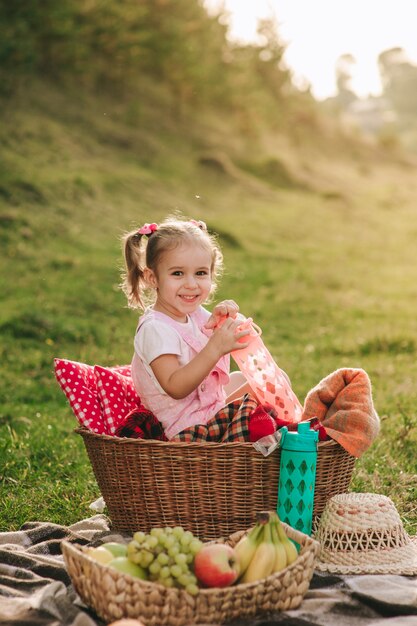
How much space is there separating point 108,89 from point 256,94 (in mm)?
7561

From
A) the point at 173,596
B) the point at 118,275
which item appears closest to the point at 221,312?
the point at 173,596

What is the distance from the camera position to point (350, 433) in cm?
376

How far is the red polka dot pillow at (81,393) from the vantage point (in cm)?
398

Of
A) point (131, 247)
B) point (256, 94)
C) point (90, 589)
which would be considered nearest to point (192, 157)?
point (256, 94)

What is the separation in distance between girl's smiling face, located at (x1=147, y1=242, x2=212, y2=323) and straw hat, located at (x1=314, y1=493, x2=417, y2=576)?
113 centimetres

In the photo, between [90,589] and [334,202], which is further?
[334,202]

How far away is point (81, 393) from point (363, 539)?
1.46m

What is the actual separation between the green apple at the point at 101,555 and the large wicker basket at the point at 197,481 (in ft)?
2.38


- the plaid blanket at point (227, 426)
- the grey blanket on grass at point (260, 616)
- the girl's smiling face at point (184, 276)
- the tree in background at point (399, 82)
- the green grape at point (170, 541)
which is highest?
the tree in background at point (399, 82)

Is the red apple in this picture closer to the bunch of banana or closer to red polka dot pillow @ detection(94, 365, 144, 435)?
the bunch of banana

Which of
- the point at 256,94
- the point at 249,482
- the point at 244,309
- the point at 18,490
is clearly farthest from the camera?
the point at 256,94

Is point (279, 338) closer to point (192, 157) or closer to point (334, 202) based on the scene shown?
point (192, 157)

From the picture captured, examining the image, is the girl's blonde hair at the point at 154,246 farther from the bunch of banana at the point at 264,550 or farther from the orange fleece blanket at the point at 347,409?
the bunch of banana at the point at 264,550

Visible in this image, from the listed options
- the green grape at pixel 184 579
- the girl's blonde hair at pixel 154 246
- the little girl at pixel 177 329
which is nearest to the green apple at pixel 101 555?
the green grape at pixel 184 579
